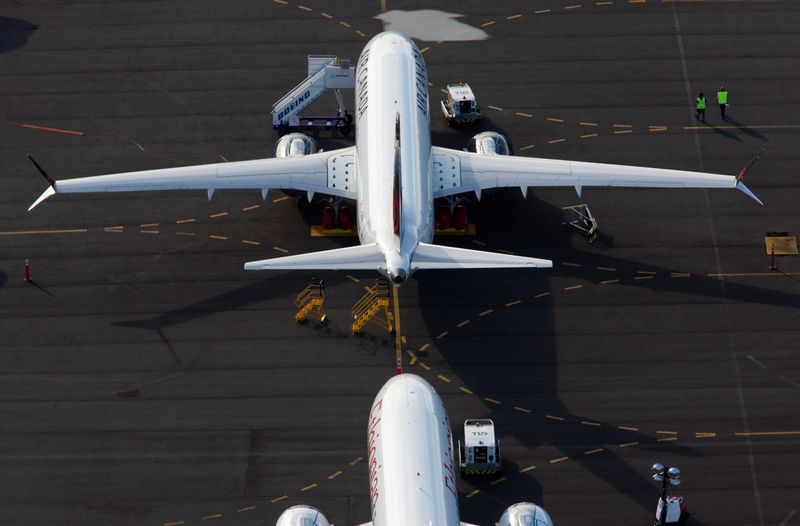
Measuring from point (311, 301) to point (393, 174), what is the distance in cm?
841

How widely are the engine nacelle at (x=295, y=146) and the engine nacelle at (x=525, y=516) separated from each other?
96.0ft

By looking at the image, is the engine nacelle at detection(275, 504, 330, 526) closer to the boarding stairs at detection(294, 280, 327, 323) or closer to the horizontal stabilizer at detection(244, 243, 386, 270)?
the horizontal stabilizer at detection(244, 243, 386, 270)

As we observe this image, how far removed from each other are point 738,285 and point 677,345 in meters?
6.41

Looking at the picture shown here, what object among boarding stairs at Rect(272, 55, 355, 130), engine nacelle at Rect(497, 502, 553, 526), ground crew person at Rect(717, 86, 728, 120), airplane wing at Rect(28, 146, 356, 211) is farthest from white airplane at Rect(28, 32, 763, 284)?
engine nacelle at Rect(497, 502, 553, 526)

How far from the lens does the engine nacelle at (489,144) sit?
75.6 m

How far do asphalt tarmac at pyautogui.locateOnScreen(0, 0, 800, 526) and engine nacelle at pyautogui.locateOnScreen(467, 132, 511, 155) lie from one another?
105 inches

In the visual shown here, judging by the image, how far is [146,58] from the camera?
285ft

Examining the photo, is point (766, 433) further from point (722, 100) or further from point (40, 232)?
point (40, 232)

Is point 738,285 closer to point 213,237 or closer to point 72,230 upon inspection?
point 213,237

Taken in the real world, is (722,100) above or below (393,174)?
above

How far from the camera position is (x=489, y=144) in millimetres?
75812

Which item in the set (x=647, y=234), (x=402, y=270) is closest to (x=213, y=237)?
(x=402, y=270)

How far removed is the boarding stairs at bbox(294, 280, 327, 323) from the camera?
68000mm

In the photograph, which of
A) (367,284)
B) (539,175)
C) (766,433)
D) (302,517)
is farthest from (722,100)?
(302,517)
